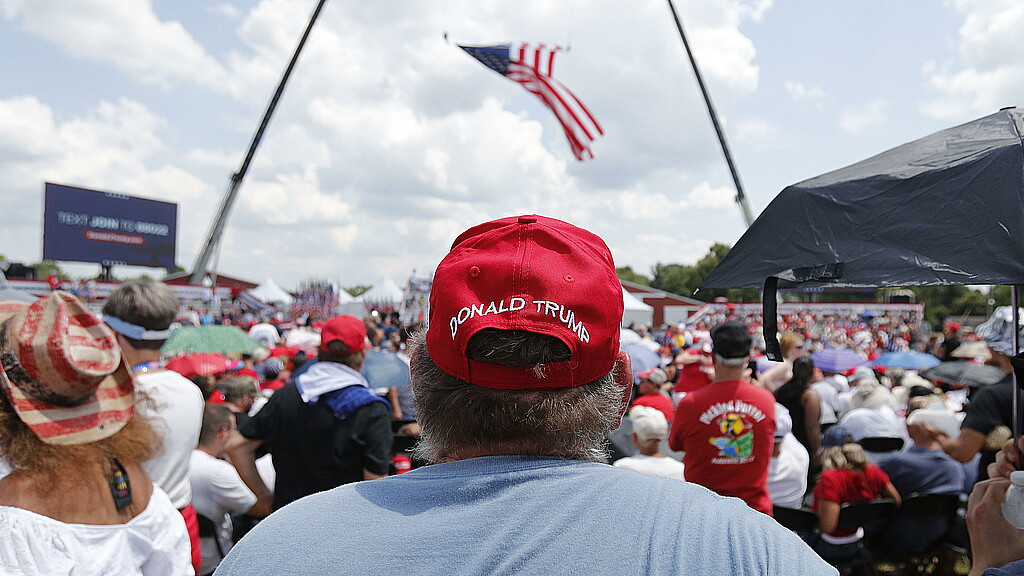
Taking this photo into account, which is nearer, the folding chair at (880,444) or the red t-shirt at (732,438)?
the red t-shirt at (732,438)

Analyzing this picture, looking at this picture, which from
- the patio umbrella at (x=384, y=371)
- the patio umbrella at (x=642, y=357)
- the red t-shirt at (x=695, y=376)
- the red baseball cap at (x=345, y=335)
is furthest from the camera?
the patio umbrella at (x=642, y=357)

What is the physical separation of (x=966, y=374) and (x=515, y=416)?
6943 mm

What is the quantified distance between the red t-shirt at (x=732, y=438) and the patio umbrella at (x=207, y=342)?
6298 mm

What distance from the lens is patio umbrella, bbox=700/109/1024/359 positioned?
5.70ft

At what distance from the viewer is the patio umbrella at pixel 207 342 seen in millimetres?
8148

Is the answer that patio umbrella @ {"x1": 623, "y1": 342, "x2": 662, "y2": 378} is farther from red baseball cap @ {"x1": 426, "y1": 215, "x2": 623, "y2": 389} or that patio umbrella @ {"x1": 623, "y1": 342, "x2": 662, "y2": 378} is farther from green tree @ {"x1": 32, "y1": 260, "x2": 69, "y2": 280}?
green tree @ {"x1": 32, "y1": 260, "x2": 69, "y2": 280}

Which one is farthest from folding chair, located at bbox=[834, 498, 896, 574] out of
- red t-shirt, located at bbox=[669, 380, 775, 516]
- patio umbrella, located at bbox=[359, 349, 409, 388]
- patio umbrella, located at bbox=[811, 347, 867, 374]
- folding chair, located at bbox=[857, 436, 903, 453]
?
patio umbrella, located at bbox=[811, 347, 867, 374]

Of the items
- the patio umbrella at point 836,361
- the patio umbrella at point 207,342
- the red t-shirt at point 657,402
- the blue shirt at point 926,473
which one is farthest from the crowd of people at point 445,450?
the patio umbrella at point 836,361

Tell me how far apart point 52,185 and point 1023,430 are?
4066 centimetres

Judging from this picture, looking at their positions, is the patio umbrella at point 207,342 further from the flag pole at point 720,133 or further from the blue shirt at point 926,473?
the flag pole at point 720,133

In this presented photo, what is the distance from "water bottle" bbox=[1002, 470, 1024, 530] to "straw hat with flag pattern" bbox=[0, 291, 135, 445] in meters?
2.43

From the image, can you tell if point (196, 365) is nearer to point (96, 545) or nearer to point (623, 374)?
point (96, 545)

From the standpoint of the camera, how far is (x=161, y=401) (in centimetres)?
282

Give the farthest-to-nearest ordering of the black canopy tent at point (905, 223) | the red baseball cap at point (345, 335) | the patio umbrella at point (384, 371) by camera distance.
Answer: the patio umbrella at point (384, 371)
the red baseball cap at point (345, 335)
the black canopy tent at point (905, 223)
